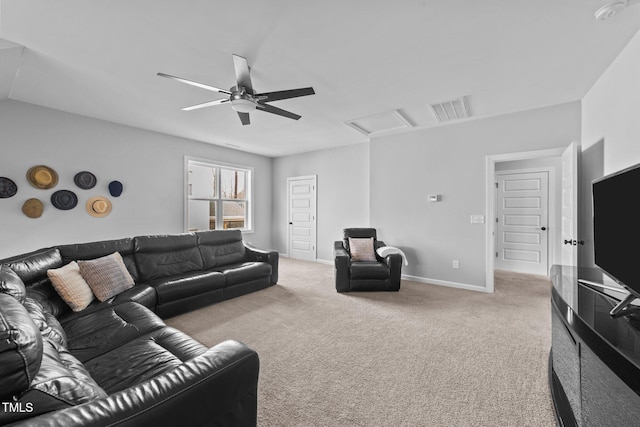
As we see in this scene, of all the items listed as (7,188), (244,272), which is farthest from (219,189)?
(7,188)

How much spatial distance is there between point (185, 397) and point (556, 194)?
636 centimetres

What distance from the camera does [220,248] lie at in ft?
13.9

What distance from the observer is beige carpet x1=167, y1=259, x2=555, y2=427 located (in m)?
1.65

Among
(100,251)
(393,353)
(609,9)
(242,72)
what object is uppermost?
(609,9)

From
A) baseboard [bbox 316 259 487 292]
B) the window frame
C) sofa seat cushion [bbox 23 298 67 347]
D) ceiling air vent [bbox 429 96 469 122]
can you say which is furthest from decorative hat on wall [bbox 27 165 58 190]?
baseboard [bbox 316 259 487 292]

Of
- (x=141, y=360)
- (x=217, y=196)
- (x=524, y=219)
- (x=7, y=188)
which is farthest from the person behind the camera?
(x=217, y=196)

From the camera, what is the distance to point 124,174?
456cm

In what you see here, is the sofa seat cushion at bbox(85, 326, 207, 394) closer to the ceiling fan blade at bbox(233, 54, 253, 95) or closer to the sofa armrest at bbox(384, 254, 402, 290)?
the ceiling fan blade at bbox(233, 54, 253, 95)

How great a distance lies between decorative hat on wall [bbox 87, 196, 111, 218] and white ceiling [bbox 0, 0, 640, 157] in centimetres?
135

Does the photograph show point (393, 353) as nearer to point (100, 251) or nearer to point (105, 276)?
point (105, 276)

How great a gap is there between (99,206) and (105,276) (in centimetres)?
223

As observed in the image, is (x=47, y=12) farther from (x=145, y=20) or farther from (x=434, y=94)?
(x=434, y=94)

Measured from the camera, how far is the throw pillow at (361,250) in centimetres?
438

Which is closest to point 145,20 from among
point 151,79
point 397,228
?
point 151,79
